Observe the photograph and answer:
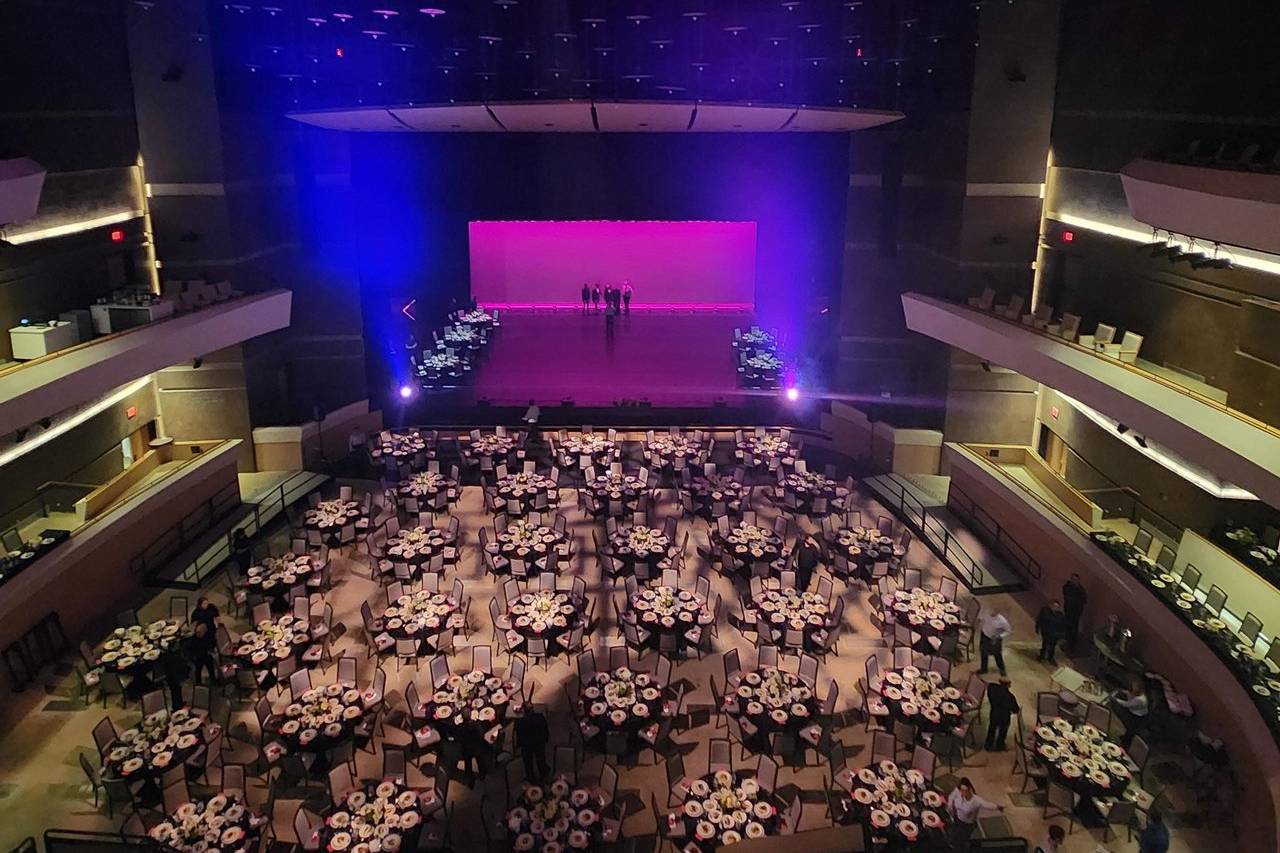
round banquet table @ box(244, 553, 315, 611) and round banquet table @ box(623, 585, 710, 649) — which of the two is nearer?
round banquet table @ box(623, 585, 710, 649)

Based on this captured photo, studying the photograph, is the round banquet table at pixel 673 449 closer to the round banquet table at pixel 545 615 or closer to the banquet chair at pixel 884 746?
the round banquet table at pixel 545 615

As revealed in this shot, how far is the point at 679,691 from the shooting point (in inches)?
436

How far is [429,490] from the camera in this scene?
15.9 meters

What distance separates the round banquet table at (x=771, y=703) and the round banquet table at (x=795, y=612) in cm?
135

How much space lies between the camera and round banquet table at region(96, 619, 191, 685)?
10500 millimetres

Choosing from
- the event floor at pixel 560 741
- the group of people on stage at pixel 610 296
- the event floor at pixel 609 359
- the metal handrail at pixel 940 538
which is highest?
the group of people on stage at pixel 610 296

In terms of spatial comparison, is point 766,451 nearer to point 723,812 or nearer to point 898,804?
point 898,804

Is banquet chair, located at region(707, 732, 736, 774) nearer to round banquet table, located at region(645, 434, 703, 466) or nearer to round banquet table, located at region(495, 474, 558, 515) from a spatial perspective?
round banquet table, located at region(495, 474, 558, 515)

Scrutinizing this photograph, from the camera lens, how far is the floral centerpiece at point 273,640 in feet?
35.0

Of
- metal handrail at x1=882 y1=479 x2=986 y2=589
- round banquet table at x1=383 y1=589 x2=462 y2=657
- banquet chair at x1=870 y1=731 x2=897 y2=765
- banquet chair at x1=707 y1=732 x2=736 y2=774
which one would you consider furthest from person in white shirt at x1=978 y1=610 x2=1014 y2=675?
round banquet table at x1=383 y1=589 x2=462 y2=657

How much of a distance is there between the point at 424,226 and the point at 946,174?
13917mm

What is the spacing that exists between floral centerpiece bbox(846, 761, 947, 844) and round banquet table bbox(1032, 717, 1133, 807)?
4.31ft

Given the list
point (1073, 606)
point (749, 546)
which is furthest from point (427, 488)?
point (1073, 606)

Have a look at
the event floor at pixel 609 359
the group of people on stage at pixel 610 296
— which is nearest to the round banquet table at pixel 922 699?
the event floor at pixel 609 359
